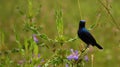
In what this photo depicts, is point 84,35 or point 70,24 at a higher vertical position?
→ point 84,35

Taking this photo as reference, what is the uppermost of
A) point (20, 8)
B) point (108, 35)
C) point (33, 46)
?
point (33, 46)

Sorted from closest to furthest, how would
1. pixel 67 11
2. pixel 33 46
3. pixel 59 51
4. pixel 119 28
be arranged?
pixel 33 46 < pixel 59 51 < pixel 119 28 < pixel 67 11

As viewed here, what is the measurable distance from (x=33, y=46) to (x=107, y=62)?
3795 millimetres

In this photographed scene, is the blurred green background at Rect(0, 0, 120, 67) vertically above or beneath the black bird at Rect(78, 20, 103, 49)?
beneath

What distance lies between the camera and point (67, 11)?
7301mm

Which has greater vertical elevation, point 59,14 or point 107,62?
point 59,14

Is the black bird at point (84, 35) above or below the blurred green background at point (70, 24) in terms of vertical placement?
above

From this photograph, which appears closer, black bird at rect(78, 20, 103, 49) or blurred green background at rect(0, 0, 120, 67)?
black bird at rect(78, 20, 103, 49)

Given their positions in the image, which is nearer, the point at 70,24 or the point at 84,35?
the point at 84,35

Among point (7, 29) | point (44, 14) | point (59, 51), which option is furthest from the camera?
point (44, 14)

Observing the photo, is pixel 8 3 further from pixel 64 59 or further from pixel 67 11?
pixel 64 59

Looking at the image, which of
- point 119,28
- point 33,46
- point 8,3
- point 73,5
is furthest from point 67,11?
point 33,46

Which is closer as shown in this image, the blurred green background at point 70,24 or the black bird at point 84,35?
the black bird at point 84,35

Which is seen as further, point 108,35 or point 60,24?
point 108,35
